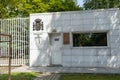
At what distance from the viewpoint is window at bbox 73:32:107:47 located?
1447cm

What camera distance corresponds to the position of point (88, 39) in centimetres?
1466

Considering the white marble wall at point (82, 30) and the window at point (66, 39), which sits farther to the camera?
the window at point (66, 39)

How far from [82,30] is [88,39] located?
1.12 metres

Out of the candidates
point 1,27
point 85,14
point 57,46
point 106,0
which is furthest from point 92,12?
point 106,0

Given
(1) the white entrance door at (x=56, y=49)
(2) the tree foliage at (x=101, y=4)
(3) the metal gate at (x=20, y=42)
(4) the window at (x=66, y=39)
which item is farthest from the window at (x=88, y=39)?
(2) the tree foliage at (x=101, y=4)

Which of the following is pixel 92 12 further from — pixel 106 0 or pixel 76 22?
pixel 106 0

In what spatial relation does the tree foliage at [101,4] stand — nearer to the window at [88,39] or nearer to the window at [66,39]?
the window at [88,39]

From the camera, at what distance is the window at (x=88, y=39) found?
1447 centimetres

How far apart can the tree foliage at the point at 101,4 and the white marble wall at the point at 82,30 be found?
44.8 ft

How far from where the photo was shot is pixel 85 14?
13805mm

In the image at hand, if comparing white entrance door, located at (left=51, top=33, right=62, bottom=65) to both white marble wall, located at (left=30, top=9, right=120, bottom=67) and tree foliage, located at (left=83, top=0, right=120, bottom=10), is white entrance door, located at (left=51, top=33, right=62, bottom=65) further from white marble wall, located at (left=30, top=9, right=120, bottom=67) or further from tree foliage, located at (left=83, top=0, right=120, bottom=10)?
tree foliage, located at (left=83, top=0, right=120, bottom=10)

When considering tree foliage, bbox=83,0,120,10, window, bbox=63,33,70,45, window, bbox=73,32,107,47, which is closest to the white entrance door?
window, bbox=63,33,70,45

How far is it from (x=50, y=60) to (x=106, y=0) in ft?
52.3

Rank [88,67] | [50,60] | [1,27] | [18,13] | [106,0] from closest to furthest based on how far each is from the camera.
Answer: [88,67]
[50,60]
[1,27]
[106,0]
[18,13]
